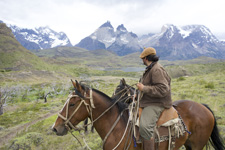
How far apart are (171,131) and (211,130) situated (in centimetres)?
201

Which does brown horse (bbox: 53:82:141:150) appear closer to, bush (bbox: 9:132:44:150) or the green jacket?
the green jacket

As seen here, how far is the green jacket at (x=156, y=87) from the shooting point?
10.7ft

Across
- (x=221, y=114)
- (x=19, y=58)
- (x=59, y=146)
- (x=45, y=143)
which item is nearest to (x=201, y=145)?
(x=221, y=114)

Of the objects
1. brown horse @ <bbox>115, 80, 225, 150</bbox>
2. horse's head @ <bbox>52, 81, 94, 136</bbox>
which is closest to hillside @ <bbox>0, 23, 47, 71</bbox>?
horse's head @ <bbox>52, 81, 94, 136</bbox>

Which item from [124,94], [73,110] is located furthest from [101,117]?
[124,94]

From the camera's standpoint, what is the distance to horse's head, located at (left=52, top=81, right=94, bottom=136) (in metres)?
3.49

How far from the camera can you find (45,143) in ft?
30.0

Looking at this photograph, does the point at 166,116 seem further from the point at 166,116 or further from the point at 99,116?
the point at 99,116

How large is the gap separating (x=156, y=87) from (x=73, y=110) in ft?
7.36

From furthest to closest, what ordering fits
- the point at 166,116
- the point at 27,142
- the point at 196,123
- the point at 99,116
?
1. the point at 27,142
2. the point at 196,123
3. the point at 166,116
4. the point at 99,116

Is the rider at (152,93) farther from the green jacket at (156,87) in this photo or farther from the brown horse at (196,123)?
the brown horse at (196,123)

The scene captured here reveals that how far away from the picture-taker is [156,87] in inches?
129

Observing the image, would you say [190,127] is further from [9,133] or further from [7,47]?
[7,47]

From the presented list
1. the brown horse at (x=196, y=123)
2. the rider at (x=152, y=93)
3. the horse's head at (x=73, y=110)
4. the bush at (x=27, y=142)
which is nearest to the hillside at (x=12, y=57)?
the bush at (x=27, y=142)
